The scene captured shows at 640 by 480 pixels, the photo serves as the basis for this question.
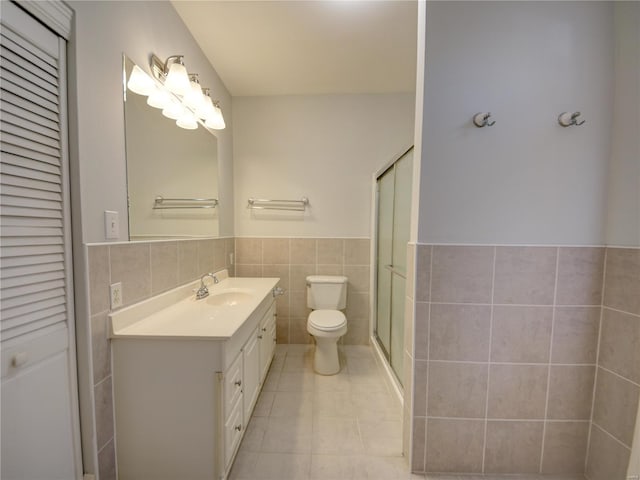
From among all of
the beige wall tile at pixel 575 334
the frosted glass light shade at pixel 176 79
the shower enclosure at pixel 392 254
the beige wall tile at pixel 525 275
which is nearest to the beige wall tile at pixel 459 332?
the beige wall tile at pixel 525 275

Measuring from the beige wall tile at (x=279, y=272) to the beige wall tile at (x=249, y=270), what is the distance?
0.17ft

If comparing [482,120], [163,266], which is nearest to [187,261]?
[163,266]

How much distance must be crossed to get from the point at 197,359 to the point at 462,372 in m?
1.23

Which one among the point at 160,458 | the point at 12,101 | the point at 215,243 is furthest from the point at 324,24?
the point at 160,458

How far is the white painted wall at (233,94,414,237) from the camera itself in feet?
7.90

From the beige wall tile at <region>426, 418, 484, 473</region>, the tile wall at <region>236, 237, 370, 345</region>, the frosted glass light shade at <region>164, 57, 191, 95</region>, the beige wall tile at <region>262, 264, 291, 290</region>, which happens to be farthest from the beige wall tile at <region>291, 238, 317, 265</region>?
the beige wall tile at <region>426, 418, 484, 473</region>

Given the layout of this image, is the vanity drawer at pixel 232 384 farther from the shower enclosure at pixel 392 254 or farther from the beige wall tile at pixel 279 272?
the beige wall tile at pixel 279 272

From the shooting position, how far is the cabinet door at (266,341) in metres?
1.66

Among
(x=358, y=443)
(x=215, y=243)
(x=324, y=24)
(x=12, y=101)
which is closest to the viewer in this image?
(x=12, y=101)

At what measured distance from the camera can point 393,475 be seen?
1181 mm

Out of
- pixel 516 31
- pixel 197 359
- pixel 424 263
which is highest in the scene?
pixel 516 31

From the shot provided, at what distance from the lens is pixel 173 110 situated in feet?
4.66

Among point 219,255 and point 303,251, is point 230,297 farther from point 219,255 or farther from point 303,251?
point 303,251

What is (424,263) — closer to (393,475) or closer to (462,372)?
(462,372)
